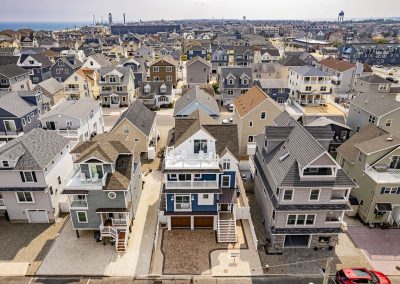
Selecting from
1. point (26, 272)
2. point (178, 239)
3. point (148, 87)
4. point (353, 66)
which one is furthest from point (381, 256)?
point (353, 66)

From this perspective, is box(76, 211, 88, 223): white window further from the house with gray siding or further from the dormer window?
the dormer window

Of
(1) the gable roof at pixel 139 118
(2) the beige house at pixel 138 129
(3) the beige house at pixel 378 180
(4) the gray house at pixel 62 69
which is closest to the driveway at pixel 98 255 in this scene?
(2) the beige house at pixel 138 129

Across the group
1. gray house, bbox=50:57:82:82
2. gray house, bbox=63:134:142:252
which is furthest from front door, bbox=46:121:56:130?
gray house, bbox=50:57:82:82

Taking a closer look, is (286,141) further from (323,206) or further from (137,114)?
(137,114)

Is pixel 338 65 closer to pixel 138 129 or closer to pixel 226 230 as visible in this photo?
pixel 138 129

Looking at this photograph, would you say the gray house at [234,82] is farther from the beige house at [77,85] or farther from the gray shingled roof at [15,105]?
the gray shingled roof at [15,105]

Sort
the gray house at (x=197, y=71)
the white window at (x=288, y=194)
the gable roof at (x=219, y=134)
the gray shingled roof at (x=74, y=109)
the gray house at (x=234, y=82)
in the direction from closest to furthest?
the white window at (x=288, y=194) < the gable roof at (x=219, y=134) < the gray shingled roof at (x=74, y=109) < the gray house at (x=234, y=82) < the gray house at (x=197, y=71)

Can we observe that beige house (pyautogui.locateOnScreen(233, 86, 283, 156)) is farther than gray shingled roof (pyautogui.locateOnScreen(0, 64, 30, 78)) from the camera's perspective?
No
